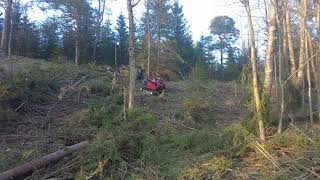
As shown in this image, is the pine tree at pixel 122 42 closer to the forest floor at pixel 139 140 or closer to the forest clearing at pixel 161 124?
the forest clearing at pixel 161 124

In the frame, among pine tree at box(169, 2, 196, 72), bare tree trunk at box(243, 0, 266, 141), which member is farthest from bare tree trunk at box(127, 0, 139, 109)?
pine tree at box(169, 2, 196, 72)

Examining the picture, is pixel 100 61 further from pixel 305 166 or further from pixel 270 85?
pixel 305 166

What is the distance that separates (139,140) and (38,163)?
2.30 metres

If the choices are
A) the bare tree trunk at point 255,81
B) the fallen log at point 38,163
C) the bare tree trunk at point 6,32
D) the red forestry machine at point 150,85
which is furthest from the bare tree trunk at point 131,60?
the bare tree trunk at point 6,32

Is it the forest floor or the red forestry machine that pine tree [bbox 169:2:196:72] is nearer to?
the red forestry machine

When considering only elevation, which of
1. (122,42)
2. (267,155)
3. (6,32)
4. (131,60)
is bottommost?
(267,155)

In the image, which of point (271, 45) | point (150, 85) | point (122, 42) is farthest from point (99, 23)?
point (271, 45)

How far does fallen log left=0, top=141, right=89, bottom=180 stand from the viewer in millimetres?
8341

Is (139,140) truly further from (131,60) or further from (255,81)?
(131,60)

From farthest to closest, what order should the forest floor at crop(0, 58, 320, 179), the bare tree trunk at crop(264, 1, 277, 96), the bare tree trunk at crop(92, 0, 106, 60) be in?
the bare tree trunk at crop(92, 0, 106, 60)
the bare tree trunk at crop(264, 1, 277, 96)
the forest floor at crop(0, 58, 320, 179)

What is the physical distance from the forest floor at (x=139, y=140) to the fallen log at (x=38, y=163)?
→ 0.14 m

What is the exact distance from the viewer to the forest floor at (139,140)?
8578 millimetres

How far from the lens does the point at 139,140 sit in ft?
32.4

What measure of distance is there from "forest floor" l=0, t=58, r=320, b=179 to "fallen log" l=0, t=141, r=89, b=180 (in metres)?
0.14
